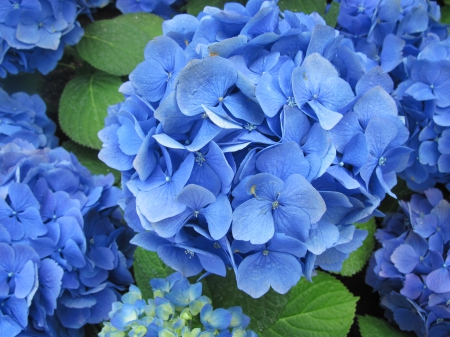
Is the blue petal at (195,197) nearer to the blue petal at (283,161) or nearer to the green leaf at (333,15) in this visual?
the blue petal at (283,161)

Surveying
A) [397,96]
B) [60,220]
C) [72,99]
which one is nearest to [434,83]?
[397,96]

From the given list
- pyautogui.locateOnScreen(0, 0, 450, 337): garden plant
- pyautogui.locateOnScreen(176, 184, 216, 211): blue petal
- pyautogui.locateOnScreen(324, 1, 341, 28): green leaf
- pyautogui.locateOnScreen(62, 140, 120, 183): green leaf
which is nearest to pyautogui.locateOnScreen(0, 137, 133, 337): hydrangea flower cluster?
pyautogui.locateOnScreen(0, 0, 450, 337): garden plant

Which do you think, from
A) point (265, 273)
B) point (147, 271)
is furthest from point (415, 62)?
point (147, 271)

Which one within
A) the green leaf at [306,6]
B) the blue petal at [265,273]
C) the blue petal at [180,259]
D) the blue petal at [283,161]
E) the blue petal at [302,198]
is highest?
the blue petal at [283,161]

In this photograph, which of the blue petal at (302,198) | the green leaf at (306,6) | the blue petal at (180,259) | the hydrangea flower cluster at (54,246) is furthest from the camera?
the green leaf at (306,6)

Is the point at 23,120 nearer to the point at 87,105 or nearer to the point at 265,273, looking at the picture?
the point at 87,105

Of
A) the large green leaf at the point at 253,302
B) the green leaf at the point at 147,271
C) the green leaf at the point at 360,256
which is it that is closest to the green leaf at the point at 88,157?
the green leaf at the point at 147,271

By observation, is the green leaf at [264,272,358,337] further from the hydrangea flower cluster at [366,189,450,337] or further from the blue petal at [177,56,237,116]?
the blue petal at [177,56,237,116]
